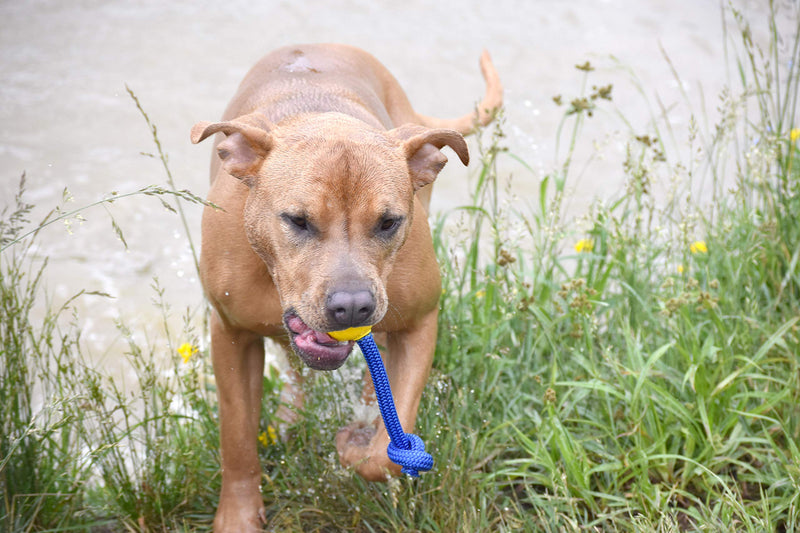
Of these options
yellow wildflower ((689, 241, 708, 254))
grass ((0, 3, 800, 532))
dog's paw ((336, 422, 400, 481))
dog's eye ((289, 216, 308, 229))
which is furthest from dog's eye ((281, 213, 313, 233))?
yellow wildflower ((689, 241, 708, 254))

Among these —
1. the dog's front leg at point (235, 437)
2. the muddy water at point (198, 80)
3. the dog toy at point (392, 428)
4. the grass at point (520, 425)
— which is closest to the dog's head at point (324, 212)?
the dog toy at point (392, 428)

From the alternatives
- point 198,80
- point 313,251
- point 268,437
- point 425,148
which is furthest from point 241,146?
point 198,80

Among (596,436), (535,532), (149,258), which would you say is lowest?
(535,532)

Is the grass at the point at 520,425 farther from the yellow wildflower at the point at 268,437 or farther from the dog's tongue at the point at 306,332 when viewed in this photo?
the dog's tongue at the point at 306,332

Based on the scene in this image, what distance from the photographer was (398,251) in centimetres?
310

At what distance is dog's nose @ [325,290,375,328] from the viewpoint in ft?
8.88

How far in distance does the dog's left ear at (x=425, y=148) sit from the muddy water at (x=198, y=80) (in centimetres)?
239

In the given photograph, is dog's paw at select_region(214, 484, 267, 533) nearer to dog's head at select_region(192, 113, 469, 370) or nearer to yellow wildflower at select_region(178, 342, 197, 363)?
yellow wildflower at select_region(178, 342, 197, 363)

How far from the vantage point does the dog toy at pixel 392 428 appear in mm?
2975

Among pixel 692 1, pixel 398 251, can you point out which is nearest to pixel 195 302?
pixel 398 251

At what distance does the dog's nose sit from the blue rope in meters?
0.29

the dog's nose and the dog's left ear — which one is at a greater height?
the dog's left ear

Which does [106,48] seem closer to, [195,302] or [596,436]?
[195,302]

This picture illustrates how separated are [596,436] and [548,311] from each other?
30.7 inches
